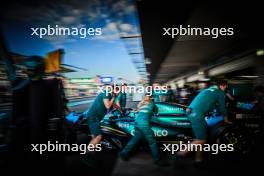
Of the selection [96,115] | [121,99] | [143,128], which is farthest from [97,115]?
[143,128]

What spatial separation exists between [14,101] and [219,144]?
3.60 metres

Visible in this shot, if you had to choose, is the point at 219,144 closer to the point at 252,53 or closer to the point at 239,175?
the point at 239,175

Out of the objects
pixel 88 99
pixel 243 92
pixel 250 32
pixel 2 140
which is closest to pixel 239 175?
pixel 243 92

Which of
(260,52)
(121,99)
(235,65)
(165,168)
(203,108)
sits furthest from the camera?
(235,65)

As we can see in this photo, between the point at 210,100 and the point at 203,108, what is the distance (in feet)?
0.63

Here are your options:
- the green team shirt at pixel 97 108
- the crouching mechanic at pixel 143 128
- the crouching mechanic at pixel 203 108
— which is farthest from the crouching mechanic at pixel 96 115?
the crouching mechanic at pixel 203 108

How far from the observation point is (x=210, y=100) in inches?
156

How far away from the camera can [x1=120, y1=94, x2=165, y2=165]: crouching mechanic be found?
159 inches

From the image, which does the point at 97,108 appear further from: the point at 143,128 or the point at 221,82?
the point at 221,82

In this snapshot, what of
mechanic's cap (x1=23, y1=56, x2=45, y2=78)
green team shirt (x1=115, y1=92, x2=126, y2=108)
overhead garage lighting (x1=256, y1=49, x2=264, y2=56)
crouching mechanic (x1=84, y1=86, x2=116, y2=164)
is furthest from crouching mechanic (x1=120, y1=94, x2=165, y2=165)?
overhead garage lighting (x1=256, y1=49, x2=264, y2=56)

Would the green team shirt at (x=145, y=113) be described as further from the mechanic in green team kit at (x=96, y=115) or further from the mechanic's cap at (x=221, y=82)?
the mechanic's cap at (x=221, y=82)

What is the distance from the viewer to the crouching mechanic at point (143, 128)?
159 inches

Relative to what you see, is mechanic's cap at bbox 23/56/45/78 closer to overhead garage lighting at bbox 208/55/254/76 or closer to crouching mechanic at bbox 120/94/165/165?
crouching mechanic at bbox 120/94/165/165

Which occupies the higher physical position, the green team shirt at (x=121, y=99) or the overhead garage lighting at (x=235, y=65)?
the overhead garage lighting at (x=235, y=65)
